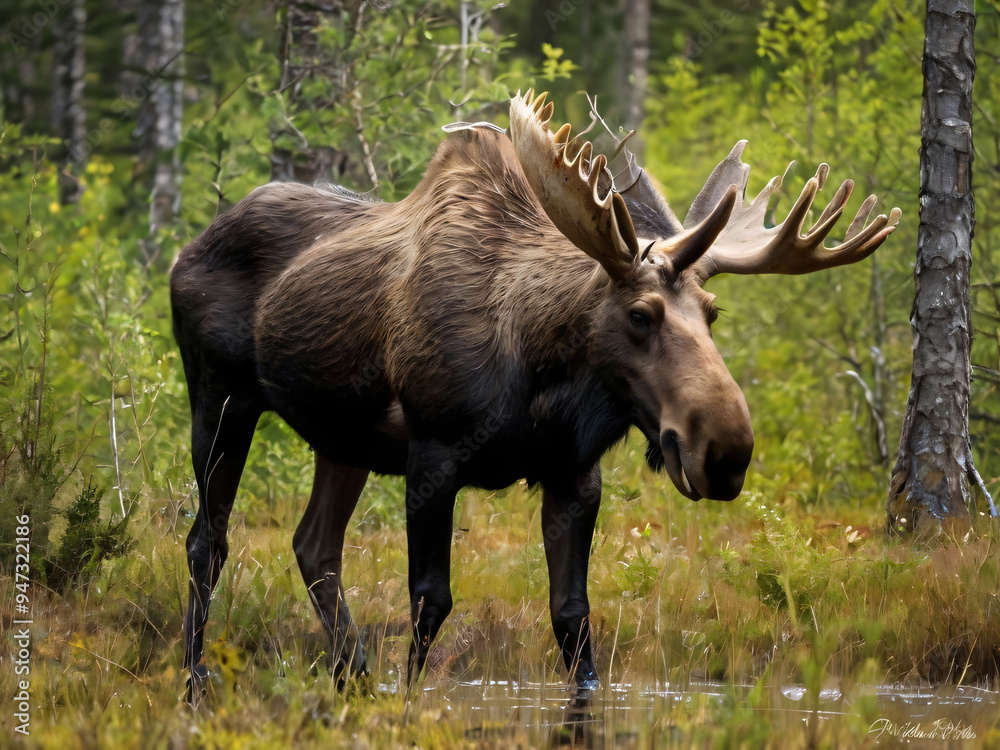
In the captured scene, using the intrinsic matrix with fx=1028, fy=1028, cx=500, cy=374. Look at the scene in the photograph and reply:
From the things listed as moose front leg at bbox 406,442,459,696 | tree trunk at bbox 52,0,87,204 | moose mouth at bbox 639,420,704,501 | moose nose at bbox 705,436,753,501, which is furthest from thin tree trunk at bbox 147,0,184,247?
moose nose at bbox 705,436,753,501

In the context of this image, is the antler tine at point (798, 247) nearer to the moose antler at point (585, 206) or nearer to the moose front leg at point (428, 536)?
the moose antler at point (585, 206)

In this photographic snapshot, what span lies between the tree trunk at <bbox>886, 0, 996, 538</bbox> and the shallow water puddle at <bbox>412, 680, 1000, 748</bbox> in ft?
4.63

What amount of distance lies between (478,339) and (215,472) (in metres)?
1.66

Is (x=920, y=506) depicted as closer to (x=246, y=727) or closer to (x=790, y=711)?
(x=790, y=711)

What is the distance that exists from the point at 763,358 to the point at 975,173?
255 cm

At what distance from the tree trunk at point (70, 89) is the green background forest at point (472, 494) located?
6.07 meters

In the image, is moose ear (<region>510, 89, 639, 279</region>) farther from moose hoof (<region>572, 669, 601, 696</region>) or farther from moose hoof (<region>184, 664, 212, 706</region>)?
moose hoof (<region>184, 664, 212, 706</region>)

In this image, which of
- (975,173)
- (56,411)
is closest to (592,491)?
(56,411)

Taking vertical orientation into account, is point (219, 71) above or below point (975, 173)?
above

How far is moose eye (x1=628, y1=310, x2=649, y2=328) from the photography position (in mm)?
3596

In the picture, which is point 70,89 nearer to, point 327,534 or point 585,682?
point 327,534

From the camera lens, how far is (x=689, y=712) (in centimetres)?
A: 344

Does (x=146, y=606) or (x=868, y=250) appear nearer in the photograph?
(x=868, y=250)

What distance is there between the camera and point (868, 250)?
3.83 m
